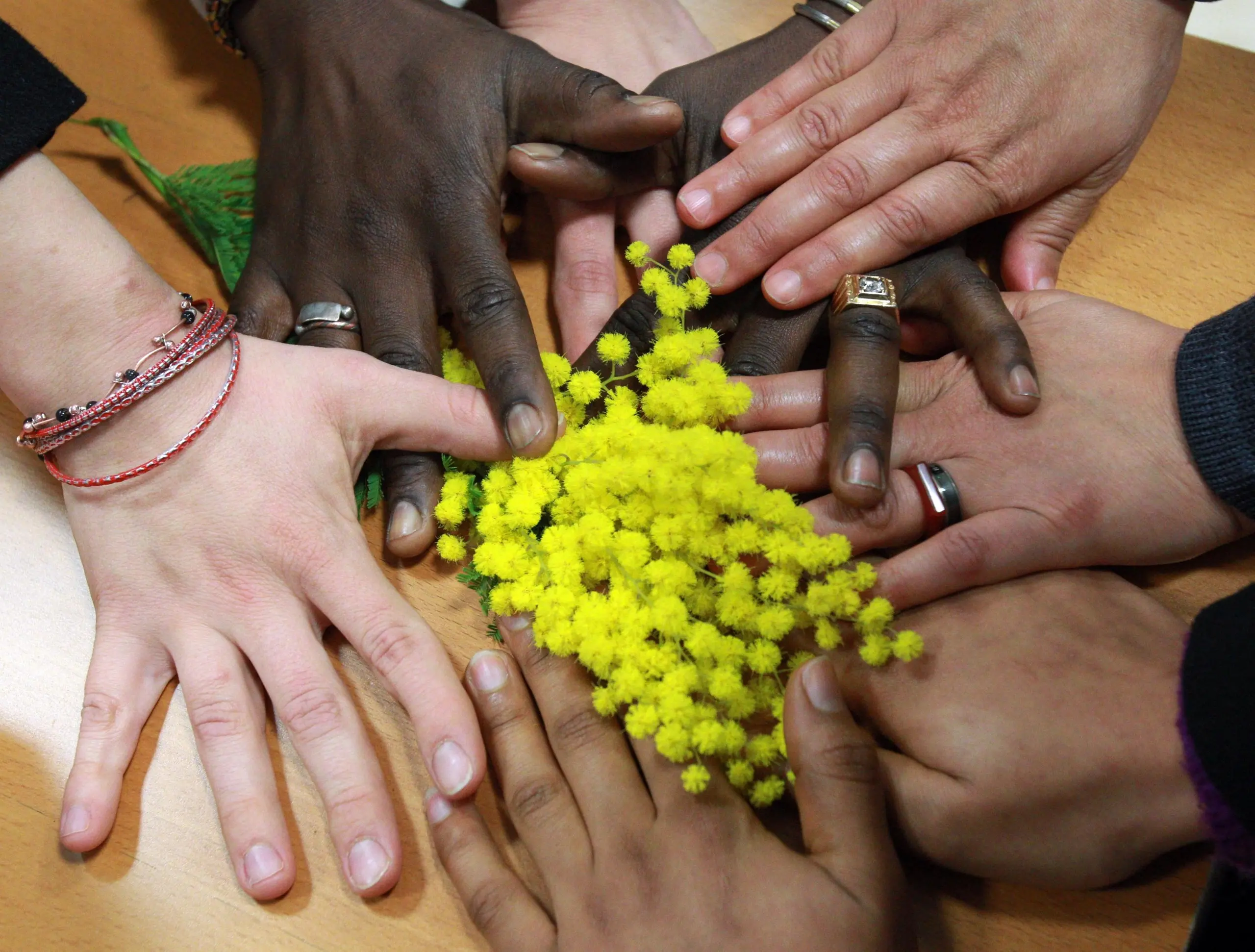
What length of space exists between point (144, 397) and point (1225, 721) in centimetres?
116

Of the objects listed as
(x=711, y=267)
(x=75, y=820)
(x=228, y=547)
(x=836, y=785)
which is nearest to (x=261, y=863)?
(x=75, y=820)

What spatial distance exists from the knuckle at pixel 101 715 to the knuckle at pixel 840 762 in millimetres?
776

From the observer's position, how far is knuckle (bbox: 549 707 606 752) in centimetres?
89

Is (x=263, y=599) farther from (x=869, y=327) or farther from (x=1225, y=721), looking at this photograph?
(x=1225, y=721)

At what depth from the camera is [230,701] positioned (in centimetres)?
91

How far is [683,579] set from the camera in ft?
2.60

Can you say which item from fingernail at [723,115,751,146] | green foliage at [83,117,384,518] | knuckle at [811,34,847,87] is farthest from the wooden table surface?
knuckle at [811,34,847,87]

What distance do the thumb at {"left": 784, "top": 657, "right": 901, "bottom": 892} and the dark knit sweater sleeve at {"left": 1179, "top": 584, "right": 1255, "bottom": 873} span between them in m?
0.29

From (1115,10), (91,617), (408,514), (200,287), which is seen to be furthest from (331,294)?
(1115,10)

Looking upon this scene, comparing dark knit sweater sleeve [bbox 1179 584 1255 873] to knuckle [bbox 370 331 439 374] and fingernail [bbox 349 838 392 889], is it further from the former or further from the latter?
knuckle [bbox 370 331 439 374]

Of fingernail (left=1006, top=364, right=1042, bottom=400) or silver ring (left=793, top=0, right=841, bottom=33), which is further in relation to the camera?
silver ring (left=793, top=0, right=841, bottom=33)

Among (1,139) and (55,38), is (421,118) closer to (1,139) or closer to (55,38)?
(1,139)

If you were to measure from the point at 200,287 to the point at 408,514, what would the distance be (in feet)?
1.77

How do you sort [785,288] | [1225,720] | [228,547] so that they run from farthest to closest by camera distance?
[785,288]
[228,547]
[1225,720]
